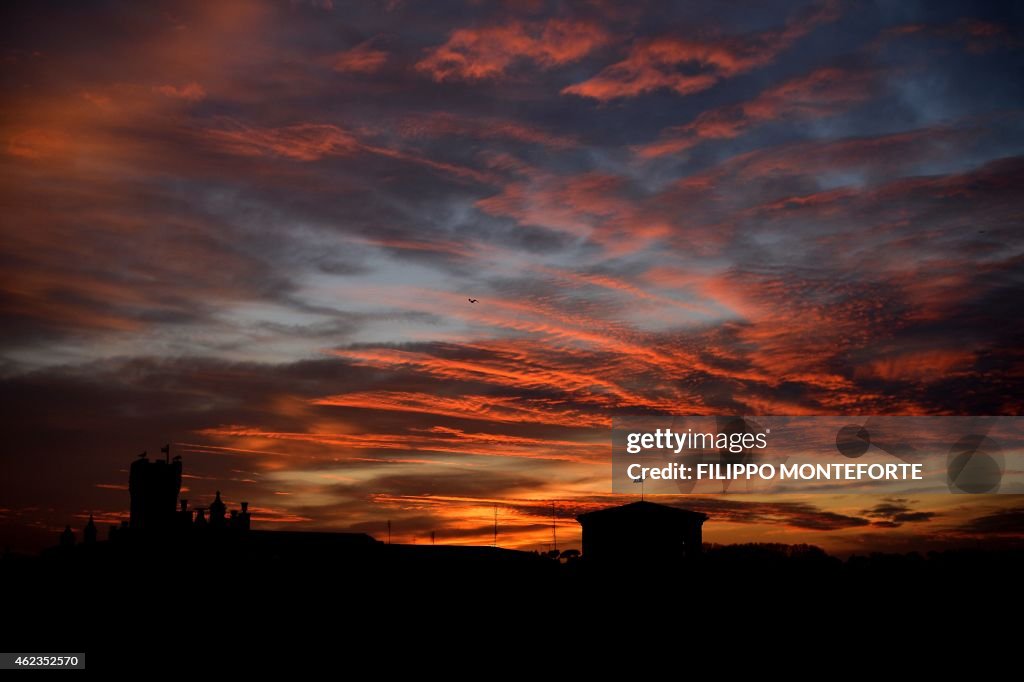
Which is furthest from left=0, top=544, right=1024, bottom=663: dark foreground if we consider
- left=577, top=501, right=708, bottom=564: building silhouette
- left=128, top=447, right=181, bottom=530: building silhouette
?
left=128, top=447, right=181, bottom=530: building silhouette

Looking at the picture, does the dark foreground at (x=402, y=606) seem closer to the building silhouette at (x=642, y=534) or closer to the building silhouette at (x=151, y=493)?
→ the building silhouette at (x=642, y=534)

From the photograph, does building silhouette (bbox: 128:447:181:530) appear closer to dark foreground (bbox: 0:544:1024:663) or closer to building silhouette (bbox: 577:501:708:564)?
dark foreground (bbox: 0:544:1024:663)

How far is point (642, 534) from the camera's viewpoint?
7600 centimetres

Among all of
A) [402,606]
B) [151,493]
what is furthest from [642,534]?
[151,493]

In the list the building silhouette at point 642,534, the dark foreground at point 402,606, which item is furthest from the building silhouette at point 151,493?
the building silhouette at point 642,534

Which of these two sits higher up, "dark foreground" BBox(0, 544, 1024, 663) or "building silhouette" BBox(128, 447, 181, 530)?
"building silhouette" BBox(128, 447, 181, 530)

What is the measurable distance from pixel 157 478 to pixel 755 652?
49.9m

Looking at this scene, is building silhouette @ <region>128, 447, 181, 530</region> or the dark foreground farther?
building silhouette @ <region>128, 447, 181, 530</region>

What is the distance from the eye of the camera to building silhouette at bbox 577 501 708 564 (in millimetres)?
75688

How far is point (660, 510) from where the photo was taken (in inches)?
3034

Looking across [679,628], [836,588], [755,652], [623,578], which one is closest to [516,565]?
[623,578]

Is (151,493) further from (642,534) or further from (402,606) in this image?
(642,534)

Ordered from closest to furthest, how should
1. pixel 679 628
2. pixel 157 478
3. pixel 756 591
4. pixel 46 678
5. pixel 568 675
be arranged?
pixel 46 678 → pixel 568 675 → pixel 679 628 → pixel 756 591 → pixel 157 478

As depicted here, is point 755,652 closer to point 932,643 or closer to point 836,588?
point 932,643
